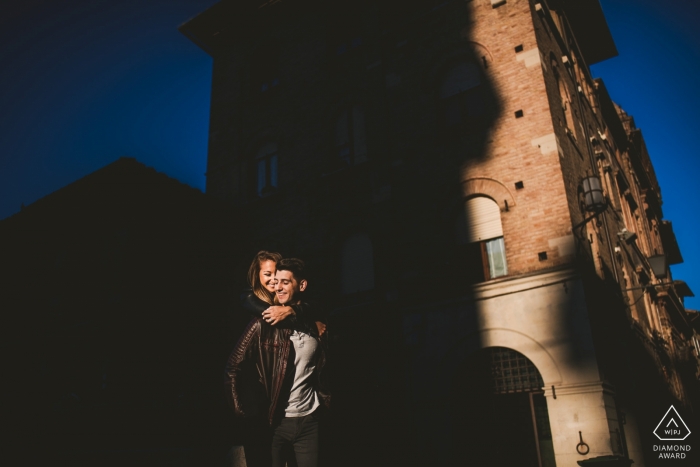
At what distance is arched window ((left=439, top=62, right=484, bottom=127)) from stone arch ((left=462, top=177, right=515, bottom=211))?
5.10 ft

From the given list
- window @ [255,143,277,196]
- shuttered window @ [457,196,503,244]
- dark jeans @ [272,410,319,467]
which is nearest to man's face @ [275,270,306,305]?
dark jeans @ [272,410,319,467]

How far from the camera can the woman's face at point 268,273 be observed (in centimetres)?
375

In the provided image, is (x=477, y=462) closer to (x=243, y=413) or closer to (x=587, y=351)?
(x=587, y=351)

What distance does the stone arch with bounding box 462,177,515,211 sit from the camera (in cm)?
1015

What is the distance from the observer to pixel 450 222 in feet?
35.0

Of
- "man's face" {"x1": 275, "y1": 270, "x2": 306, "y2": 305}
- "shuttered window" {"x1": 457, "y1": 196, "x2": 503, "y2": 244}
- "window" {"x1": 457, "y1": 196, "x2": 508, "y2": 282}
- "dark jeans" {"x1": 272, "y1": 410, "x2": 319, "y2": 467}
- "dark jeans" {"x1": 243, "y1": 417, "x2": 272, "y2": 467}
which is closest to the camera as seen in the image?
"dark jeans" {"x1": 243, "y1": 417, "x2": 272, "y2": 467}

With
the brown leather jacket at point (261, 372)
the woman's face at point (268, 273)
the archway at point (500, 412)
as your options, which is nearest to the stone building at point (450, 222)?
the archway at point (500, 412)

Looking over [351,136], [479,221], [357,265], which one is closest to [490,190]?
[479,221]

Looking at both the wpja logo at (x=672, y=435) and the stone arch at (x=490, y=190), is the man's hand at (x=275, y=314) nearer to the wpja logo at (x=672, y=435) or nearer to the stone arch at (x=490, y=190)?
the stone arch at (x=490, y=190)

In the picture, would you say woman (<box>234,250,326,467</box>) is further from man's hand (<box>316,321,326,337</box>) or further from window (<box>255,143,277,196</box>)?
window (<box>255,143,277,196</box>)

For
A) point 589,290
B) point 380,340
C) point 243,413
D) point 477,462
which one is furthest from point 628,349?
point 243,413

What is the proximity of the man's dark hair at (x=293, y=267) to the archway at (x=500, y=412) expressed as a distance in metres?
6.59

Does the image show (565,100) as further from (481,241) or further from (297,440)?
(297,440)

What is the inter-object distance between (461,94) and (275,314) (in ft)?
31.5
